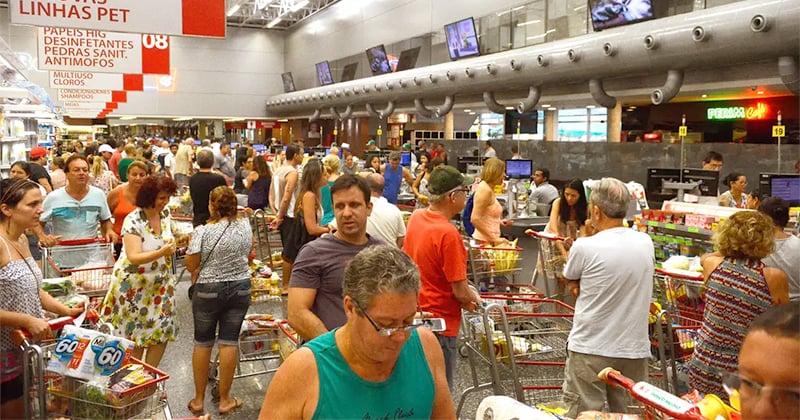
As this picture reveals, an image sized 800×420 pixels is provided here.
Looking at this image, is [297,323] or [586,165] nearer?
[297,323]

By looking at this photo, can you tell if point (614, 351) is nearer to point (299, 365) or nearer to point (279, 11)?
point (299, 365)

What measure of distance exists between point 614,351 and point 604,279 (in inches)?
14.2

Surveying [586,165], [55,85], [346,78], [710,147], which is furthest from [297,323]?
[346,78]

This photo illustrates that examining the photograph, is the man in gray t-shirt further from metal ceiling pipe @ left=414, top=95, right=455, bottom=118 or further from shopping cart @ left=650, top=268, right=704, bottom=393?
metal ceiling pipe @ left=414, top=95, right=455, bottom=118

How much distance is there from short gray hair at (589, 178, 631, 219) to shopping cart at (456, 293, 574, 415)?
73cm

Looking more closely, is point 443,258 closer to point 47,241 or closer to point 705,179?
point 47,241

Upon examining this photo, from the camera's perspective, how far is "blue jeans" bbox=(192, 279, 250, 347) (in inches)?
176

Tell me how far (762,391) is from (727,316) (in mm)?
2436

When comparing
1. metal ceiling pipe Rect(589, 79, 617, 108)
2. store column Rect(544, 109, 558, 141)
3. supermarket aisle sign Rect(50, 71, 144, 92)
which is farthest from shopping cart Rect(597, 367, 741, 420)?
store column Rect(544, 109, 558, 141)

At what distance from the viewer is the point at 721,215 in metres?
6.03

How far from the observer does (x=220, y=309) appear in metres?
4.55

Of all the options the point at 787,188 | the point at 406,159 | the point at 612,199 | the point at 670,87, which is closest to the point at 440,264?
the point at 612,199

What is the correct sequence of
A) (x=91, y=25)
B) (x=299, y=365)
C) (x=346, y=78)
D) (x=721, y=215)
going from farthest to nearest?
(x=346, y=78), (x=721, y=215), (x=91, y=25), (x=299, y=365)

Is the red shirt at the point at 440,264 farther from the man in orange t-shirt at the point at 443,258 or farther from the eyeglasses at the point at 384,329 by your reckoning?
the eyeglasses at the point at 384,329
